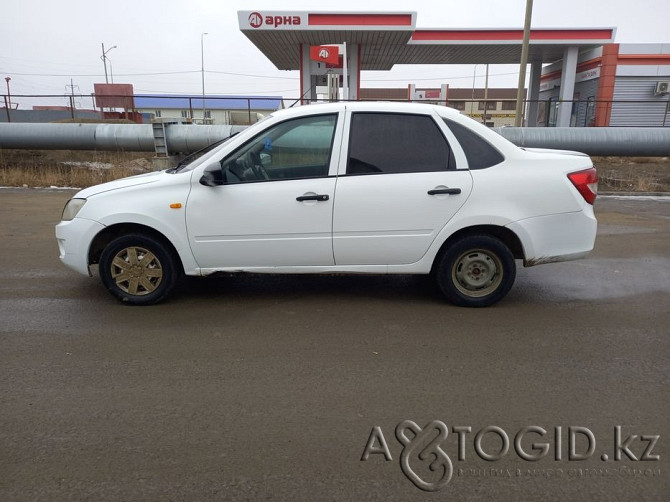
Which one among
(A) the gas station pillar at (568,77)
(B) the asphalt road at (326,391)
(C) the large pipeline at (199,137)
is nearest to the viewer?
(B) the asphalt road at (326,391)

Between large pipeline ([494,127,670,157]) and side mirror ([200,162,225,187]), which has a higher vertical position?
large pipeline ([494,127,670,157])

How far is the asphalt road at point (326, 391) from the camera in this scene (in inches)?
106

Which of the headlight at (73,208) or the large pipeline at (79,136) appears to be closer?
the headlight at (73,208)

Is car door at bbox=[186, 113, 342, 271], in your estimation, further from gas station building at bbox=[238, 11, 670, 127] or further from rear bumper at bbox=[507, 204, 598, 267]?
gas station building at bbox=[238, 11, 670, 127]

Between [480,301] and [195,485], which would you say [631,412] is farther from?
[195,485]

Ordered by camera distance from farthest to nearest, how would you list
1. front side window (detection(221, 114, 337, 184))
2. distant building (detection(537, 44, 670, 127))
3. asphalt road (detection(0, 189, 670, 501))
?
distant building (detection(537, 44, 670, 127)) → front side window (detection(221, 114, 337, 184)) → asphalt road (detection(0, 189, 670, 501))

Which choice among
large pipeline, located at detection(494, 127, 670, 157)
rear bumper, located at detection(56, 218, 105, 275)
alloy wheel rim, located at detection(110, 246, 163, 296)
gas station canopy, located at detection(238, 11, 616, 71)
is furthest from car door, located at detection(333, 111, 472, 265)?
gas station canopy, located at detection(238, 11, 616, 71)

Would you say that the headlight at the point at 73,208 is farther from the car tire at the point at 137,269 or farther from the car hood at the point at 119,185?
the car tire at the point at 137,269

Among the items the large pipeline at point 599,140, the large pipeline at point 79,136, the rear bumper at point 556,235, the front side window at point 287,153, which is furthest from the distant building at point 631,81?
the front side window at point 287,153

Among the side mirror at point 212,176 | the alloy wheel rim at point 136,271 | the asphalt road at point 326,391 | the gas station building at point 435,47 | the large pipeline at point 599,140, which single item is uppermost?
the gas station building at point 435,47

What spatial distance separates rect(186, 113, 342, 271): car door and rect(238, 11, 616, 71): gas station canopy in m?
20.4

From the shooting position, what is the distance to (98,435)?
9.89 ft

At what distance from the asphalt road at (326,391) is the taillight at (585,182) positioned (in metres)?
1.08

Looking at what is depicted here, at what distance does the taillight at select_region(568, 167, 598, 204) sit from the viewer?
484 centimetres
